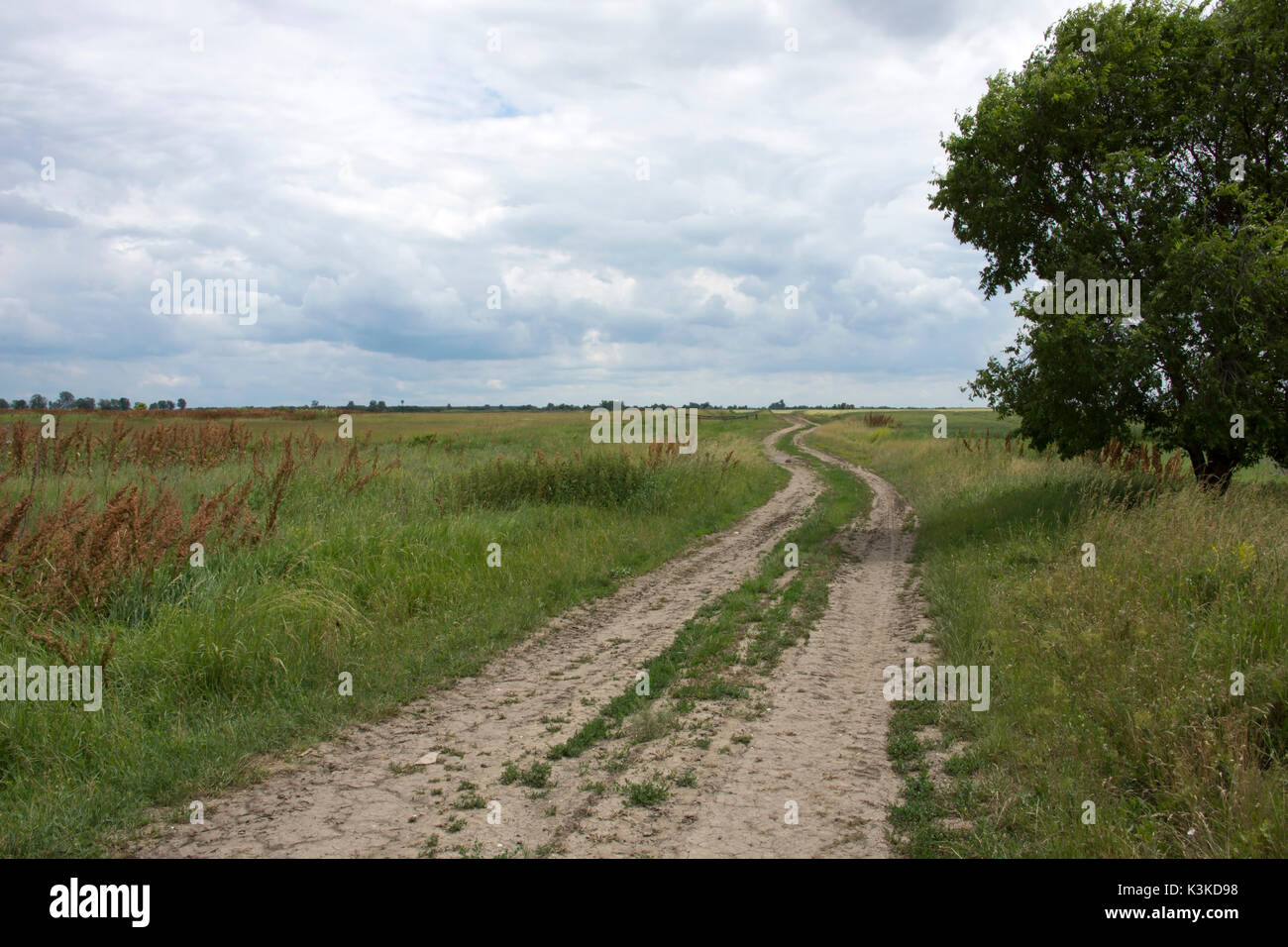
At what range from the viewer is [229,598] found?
7898 mm

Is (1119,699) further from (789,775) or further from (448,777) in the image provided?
(448,777)

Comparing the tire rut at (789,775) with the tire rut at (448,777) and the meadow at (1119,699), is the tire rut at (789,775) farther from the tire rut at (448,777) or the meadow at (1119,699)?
the tire rut at (448,777)

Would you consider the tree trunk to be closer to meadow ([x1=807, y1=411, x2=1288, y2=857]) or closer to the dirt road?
meadow ([x1=807, y1=411, x2=1288, y2=857])

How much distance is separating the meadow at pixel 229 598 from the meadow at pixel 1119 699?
454cm

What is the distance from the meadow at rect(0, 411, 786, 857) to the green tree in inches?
304

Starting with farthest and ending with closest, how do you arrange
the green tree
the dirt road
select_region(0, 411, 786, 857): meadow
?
the green tree → select_region(0, 411, 786, 857): meadow → the dirt road

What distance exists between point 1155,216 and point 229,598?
49.0ft

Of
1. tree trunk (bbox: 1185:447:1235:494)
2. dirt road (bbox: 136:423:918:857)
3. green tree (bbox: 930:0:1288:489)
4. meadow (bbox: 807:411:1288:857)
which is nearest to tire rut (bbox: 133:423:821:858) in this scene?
dirt road (bbox: 136:423:918:857)

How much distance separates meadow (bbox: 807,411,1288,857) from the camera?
13.7ft

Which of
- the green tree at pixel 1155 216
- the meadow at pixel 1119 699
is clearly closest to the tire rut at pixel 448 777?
the meadow at pixel 1119 699

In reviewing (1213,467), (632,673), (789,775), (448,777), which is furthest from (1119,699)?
(1213,467)

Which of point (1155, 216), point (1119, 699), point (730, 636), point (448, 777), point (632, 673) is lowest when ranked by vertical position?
point (448, 777)
